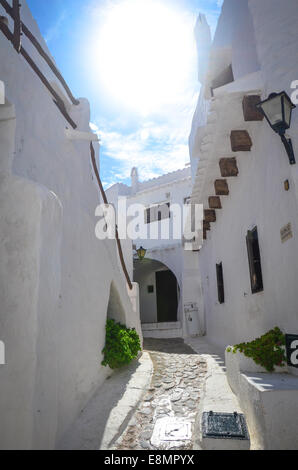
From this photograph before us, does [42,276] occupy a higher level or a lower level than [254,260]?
lower

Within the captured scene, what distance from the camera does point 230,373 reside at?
16.2ft

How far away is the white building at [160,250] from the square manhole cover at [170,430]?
1122 cm

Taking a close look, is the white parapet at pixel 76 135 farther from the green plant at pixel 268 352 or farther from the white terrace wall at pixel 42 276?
the green plant at pixel 268 352

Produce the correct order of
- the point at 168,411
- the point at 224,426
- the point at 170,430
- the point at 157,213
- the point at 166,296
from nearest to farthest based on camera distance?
the point at 224,426
the point at 170,430
the point at 168,411
the point at 157,213
the point at 166,296

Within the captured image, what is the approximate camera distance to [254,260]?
21.2 ft

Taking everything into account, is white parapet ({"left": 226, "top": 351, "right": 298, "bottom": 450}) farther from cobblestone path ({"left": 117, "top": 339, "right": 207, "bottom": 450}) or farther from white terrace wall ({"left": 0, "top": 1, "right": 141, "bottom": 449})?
white terrace wall ({"left": 0, "top": 1, "right": 141, "bottom": 449})

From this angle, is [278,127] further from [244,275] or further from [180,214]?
[180,214]

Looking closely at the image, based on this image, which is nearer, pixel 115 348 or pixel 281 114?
pixel 281 114

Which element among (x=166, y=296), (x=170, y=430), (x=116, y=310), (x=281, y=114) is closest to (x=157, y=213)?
(x=166, y=296)

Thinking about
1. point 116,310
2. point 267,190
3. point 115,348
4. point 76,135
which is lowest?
point 115,348

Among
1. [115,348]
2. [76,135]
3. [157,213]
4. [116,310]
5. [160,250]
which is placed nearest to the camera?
[76,135]

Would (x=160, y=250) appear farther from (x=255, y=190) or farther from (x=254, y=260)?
(x=255, y=190)

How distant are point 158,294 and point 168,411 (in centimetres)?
1642

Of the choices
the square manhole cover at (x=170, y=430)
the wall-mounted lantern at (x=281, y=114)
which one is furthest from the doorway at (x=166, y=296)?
the wall-mounted lantern at (x=281, y=114)
